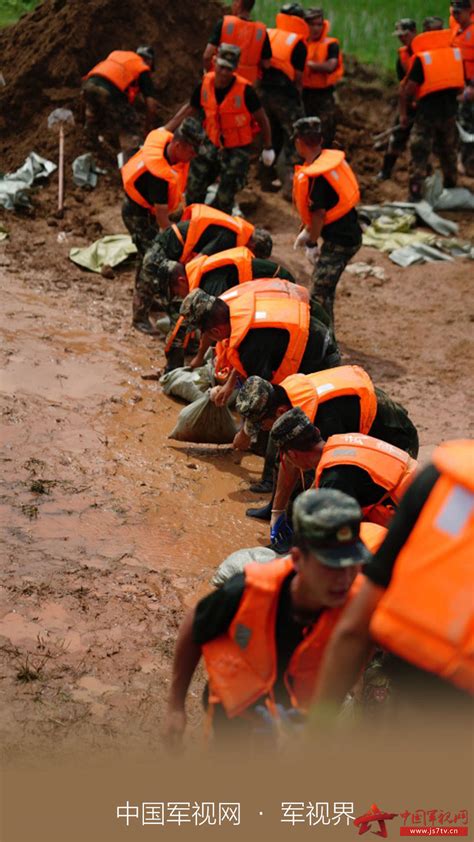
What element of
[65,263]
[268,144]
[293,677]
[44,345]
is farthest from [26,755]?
[268,144]

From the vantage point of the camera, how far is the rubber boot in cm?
1180

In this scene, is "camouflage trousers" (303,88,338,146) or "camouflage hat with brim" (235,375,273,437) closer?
"camouflage hat with brim" (235,375,273,437)

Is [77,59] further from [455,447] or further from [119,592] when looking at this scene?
[455,447]

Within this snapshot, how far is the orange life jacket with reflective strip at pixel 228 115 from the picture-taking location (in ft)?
30.3

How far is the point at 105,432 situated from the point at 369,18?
9.56 metres

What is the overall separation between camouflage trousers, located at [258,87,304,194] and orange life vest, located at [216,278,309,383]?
5267mm

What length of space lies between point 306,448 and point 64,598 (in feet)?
4.40

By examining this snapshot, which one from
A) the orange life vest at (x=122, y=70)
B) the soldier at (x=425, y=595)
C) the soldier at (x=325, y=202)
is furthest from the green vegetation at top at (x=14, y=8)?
the soldier at (x=425, y=595)

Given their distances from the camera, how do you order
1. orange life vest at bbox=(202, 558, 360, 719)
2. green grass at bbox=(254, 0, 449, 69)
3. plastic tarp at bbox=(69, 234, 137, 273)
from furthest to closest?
green grass at bbox=(254, 0, 449, 69) → plastic tarp at bbox=(69, 234, 137, 273) → orange life vest at bbox=(202, 558, 360, 719)

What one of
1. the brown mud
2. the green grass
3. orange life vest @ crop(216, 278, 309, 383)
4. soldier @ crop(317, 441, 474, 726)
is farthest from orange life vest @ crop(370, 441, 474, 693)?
the green grass

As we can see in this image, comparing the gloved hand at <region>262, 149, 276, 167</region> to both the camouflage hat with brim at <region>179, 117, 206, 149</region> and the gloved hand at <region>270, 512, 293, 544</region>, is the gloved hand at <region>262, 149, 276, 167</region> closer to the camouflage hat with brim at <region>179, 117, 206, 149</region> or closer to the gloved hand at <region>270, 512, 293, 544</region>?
the camouflage hat with brim at <region>179, 117, 206, 149</region>

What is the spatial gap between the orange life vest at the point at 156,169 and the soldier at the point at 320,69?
12.1ft

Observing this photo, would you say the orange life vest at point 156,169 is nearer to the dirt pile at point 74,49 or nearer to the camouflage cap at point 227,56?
the camouflage cap at point 227,56

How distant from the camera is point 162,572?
517 cm
